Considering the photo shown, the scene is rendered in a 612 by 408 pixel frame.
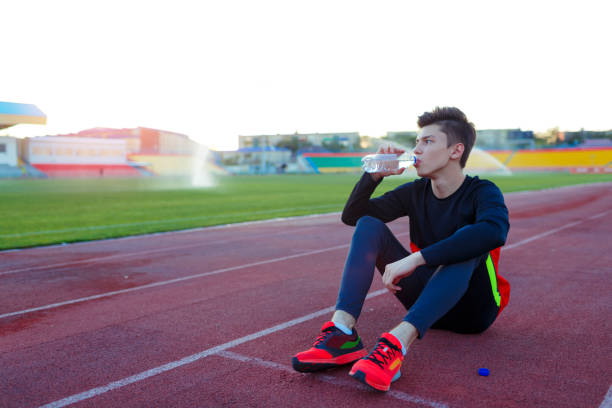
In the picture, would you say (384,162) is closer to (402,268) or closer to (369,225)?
(369,225)

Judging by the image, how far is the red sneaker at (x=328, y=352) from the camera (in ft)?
10.2

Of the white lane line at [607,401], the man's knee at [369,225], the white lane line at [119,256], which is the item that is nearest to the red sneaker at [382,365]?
the man's knee at [369,225]

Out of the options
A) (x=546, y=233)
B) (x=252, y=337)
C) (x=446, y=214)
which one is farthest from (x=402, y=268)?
(x=546, y=233)

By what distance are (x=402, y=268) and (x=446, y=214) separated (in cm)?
58

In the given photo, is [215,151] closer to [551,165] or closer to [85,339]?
[551,165]

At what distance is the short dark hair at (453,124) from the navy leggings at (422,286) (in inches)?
28.4

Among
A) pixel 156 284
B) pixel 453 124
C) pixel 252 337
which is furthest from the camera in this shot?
pixel 156 284

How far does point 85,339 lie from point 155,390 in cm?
133

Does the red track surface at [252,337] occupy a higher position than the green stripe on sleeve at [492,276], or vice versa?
the green stripe on sleeve at [492,276]

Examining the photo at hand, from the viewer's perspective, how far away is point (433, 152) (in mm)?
3387

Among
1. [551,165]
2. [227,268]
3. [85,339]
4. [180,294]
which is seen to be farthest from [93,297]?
[551,165]

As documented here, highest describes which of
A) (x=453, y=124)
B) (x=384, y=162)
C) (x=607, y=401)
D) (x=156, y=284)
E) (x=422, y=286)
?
(x=453, y=124)

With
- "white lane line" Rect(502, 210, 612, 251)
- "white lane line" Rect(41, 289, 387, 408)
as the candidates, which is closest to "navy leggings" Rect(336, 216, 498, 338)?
"white lane line" Rect(41, 289, 387, 408)

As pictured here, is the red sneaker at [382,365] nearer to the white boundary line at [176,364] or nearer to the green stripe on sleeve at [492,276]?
the green stripe on sleeve at [492,276]
